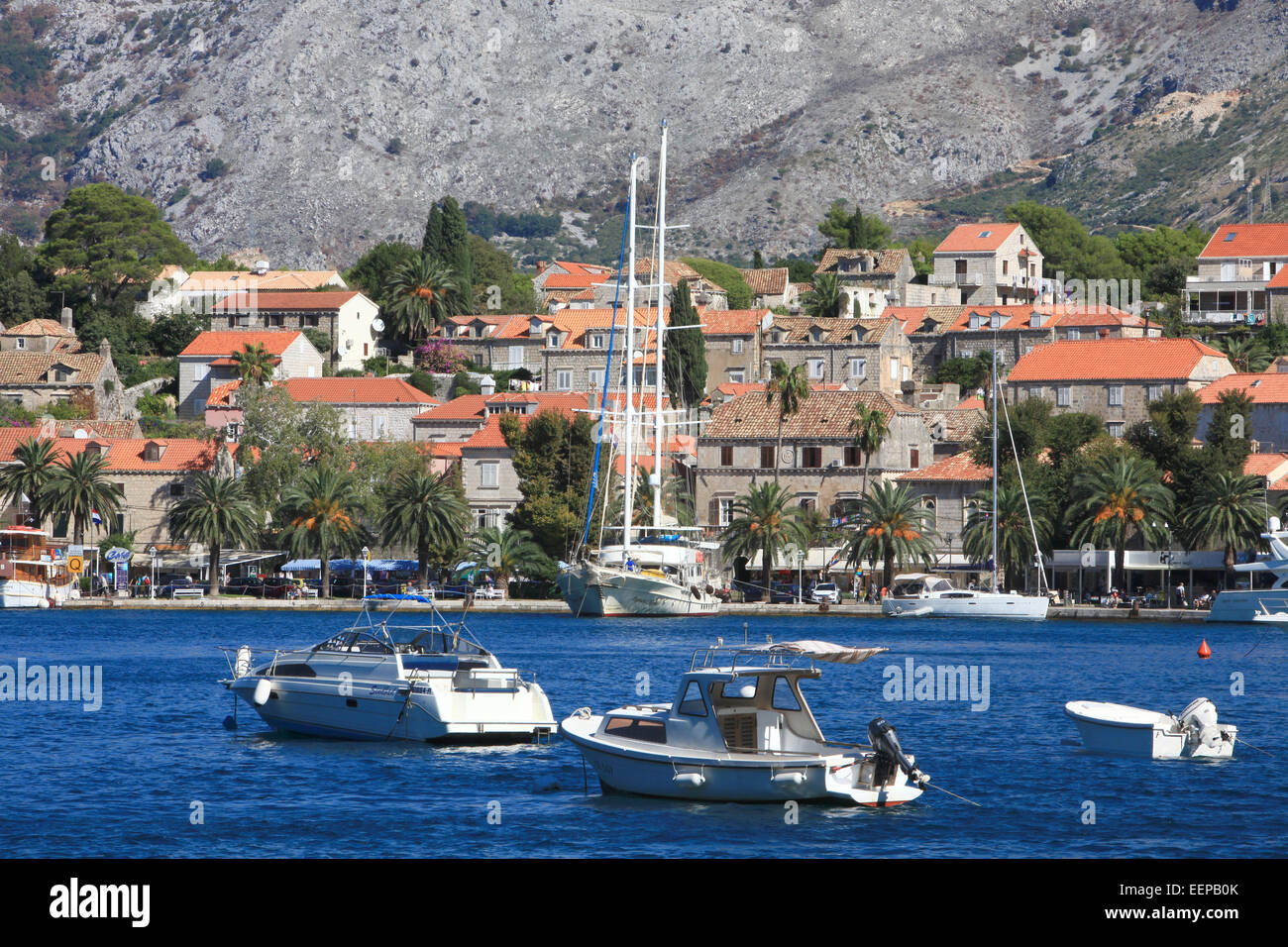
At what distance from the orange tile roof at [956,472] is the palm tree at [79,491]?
2024 inches

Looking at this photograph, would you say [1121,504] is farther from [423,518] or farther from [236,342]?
[236,342]

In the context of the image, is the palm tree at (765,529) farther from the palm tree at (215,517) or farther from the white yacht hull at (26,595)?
the white yacht hull at (26,595)

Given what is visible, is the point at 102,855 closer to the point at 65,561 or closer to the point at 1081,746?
the point at 1081,746

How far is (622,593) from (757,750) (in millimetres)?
62092

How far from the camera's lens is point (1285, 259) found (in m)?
143

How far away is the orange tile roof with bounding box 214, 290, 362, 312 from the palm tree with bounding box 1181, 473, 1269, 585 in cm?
7804

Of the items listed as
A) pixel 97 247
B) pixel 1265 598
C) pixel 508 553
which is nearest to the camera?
pixel 1265 598

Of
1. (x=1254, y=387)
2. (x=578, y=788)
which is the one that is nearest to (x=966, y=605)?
(x=1254, y=387)

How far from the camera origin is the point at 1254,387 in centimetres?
11206

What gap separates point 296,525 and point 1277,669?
60422mm

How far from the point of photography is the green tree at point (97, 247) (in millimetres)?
154000

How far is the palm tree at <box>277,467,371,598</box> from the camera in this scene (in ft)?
333

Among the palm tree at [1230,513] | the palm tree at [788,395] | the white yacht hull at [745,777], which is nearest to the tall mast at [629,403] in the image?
the palm tree at [788,395]
